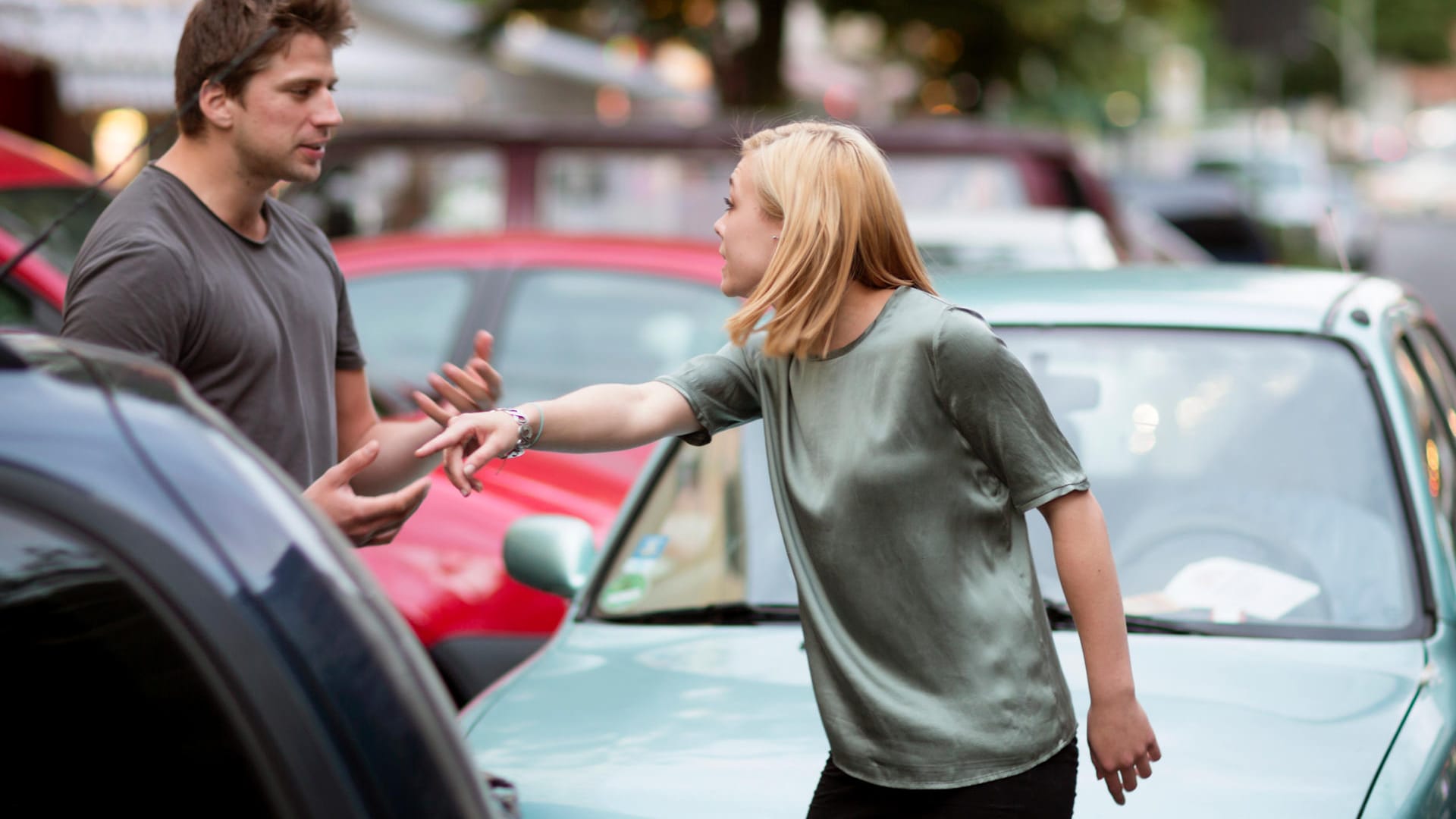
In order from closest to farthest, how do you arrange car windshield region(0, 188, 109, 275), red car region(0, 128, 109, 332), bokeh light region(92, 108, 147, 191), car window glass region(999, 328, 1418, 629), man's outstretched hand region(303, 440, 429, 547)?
man's outstretched hand region(303, 440, 429, 547) < car window glass region(999, 328, 1418, 629) < red car region(0, 128, 109, 332) < car windshield region(0, 188, 109, 275) < bokeh light region(92, 108, 147, 191)

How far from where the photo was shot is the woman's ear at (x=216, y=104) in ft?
8.63

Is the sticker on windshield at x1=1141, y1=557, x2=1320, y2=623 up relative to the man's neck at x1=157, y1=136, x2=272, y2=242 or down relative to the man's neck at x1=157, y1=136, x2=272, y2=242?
down

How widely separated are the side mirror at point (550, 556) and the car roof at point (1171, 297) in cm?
89

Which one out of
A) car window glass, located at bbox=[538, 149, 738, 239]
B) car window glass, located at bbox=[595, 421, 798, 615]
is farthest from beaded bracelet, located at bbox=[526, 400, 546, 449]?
car window glass, located at bbox=[538, 149, 738, 239]

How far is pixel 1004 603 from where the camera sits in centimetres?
216

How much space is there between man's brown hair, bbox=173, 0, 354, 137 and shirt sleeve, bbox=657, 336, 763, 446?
0.79 m

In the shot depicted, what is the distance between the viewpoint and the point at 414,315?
6293 mm

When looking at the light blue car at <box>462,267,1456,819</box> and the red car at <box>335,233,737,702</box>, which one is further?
the red car at <box>335,233,737,702</box>

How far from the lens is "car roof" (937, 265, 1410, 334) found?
3641 mm

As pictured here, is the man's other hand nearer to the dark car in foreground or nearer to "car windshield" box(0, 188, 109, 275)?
the dark car in foreground

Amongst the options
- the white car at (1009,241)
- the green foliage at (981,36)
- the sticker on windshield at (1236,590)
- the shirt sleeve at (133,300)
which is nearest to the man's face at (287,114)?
the shirt sleeve at (133,300)

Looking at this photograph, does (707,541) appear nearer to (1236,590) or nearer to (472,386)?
(1236,590)

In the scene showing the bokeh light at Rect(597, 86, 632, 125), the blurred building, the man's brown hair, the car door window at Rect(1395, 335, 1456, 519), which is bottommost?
the bokeh light at Rect(597, 86, 632, 125)

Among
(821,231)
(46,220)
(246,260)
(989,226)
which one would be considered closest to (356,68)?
(989,226)
